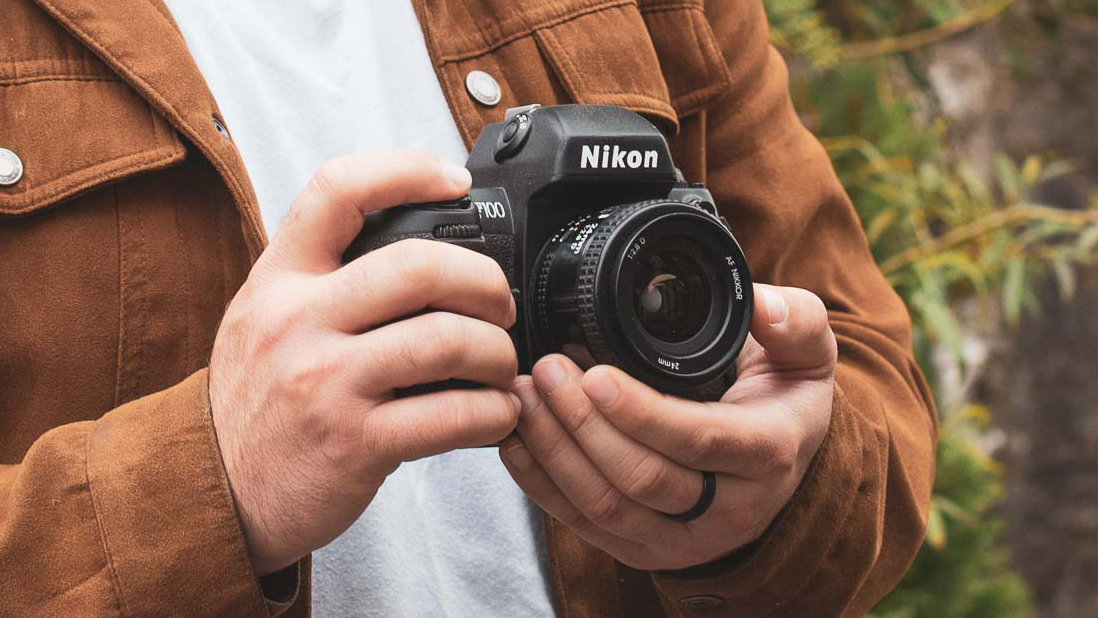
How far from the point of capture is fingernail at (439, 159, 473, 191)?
2.24 ft

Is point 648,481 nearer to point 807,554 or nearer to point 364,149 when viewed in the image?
point 807,554

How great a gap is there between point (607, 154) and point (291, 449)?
0.28 metres

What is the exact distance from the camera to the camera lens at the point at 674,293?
29.0 inches

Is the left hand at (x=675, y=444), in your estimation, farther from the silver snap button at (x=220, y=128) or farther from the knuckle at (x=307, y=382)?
the silver snap button at (x=220, y=128)

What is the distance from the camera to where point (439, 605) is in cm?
83

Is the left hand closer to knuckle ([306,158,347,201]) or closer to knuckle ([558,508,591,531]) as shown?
knuckle ([558,508,591,531])

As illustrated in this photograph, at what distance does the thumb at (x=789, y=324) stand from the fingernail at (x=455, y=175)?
202 millimetres

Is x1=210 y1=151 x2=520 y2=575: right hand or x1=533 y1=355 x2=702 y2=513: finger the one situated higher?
x1=210 y1=151 x2=520 y2=575: right hand

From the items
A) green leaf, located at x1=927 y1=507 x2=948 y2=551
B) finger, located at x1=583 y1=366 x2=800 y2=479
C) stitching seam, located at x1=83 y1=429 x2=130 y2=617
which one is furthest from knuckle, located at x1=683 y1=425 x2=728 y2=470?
green leaf, located at x1=927 y1=507 x2=948 y2=551

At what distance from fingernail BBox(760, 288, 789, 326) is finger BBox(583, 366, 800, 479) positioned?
0.06 m

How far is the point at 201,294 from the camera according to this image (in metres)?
0.78

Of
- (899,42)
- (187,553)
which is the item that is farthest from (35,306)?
(899,42)

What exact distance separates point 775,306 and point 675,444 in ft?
0.39

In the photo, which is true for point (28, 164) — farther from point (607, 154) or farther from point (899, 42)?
point (899, 42)
